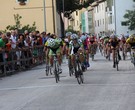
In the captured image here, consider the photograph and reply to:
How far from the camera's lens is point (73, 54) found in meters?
18.1

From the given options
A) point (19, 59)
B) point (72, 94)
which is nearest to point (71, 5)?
point (19, 59)

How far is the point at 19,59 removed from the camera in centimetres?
2512

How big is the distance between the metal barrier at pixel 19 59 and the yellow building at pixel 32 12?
28053 mm

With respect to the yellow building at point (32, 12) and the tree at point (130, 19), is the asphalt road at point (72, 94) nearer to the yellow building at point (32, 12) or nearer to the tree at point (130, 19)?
the yellow building at point (32, 12)

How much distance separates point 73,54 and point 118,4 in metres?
62.3

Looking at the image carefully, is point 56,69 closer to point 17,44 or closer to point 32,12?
point 17,44

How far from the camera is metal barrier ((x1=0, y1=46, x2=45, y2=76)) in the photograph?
22.6 metres

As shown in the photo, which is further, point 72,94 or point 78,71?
point 78,71

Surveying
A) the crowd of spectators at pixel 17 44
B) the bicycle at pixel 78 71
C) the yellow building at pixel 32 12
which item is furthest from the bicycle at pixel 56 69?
the yellow building at pixel 32 12

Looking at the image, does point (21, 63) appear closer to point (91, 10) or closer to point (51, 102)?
point (51, 102)

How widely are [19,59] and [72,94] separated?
11537 millimetres

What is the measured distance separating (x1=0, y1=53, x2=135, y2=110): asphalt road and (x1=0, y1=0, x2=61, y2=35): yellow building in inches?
1592

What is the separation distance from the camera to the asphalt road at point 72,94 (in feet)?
38.4

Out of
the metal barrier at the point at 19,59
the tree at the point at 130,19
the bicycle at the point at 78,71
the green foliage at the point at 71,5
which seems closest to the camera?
the bicycle at the point at 78,71
